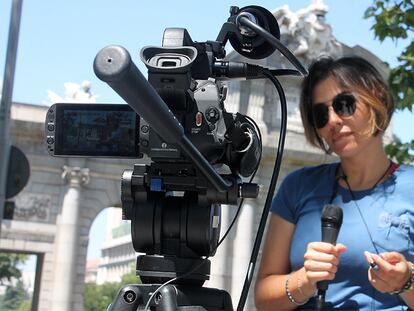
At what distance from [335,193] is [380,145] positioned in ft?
0.69

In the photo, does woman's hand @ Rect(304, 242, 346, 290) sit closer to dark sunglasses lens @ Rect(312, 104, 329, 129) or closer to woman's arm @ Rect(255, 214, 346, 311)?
woman's arm @ Rect(255, 214, 346, 311)

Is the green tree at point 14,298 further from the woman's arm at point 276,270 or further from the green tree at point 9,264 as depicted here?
the woman's arm at point 276,270

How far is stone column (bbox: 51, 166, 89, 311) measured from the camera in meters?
20.9

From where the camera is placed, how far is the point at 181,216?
6.89 feet

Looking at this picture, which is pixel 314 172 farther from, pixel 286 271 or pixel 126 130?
pixel 126 130

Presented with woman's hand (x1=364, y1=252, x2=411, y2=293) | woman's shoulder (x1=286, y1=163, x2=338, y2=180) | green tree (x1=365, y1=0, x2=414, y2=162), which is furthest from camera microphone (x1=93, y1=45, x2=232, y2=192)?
green tree (x1=365, y1=0, x2=414, y2=162)

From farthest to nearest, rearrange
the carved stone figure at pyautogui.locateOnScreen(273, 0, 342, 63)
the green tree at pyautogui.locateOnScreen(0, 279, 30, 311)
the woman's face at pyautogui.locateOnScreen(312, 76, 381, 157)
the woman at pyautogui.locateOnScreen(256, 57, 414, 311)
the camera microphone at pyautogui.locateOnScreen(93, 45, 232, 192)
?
the green tree at pyautogui.locateOnScreen(0, 279, 30, 311) → the carved stone figure at pyautogui.locateOnScreen(273, 0, 342, 63) → the woman's face at pyautogui.locateOnScreen(312, 76, 381, 157) → the woman at pyautogui.locateOnScreen(256, 57, 414, 311) → the camera microphone at pyautogui.locateOnScreen(93, 45, 232, 192)

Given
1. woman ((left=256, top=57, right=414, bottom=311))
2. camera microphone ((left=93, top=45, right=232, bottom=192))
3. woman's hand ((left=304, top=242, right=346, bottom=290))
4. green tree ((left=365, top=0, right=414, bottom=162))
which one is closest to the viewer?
camera microphone ((left=93, top=45, right=232, bottom=192))

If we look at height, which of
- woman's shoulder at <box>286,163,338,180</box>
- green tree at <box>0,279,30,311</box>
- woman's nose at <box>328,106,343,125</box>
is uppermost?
green tree at <box>0,279,30,311</box>

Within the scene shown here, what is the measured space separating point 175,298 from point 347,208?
28.3 inches

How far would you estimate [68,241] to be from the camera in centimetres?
2117

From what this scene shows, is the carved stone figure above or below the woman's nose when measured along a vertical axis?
above

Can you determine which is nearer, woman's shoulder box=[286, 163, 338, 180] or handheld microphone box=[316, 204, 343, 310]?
handheld microphone box=[316, 204, 343, 310]

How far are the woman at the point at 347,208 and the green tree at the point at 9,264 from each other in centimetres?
4991
